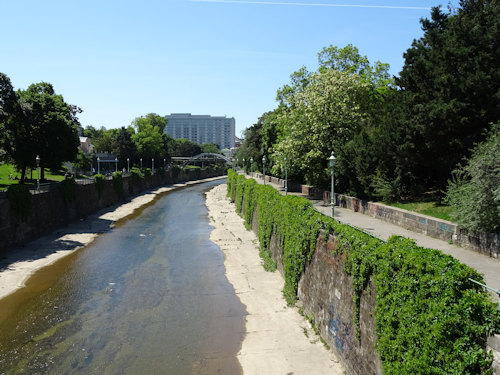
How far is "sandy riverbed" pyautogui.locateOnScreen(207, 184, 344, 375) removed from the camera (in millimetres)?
12625

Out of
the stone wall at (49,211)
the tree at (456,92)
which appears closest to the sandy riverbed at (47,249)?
the stone wall at (49,211)

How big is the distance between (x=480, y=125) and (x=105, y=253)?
25420mm

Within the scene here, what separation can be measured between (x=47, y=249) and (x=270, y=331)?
822 inches

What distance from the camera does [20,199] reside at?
2881 centimetres

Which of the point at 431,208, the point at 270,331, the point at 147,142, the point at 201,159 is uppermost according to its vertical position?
the point at 147,142

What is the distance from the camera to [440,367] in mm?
7098

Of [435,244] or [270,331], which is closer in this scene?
[270,331]

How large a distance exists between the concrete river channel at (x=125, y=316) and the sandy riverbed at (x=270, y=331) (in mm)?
518

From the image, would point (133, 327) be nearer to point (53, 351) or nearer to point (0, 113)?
point (53, 351)

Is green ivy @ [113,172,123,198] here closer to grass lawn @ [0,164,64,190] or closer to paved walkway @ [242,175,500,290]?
grass lawn @ [0,164,64,190]

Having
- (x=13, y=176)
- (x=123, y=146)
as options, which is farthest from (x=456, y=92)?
(x=123, y=146)

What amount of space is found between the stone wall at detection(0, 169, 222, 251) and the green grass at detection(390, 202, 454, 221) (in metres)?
26.6

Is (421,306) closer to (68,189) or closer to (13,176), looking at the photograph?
(68,189)

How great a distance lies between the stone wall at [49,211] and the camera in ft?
90.2
